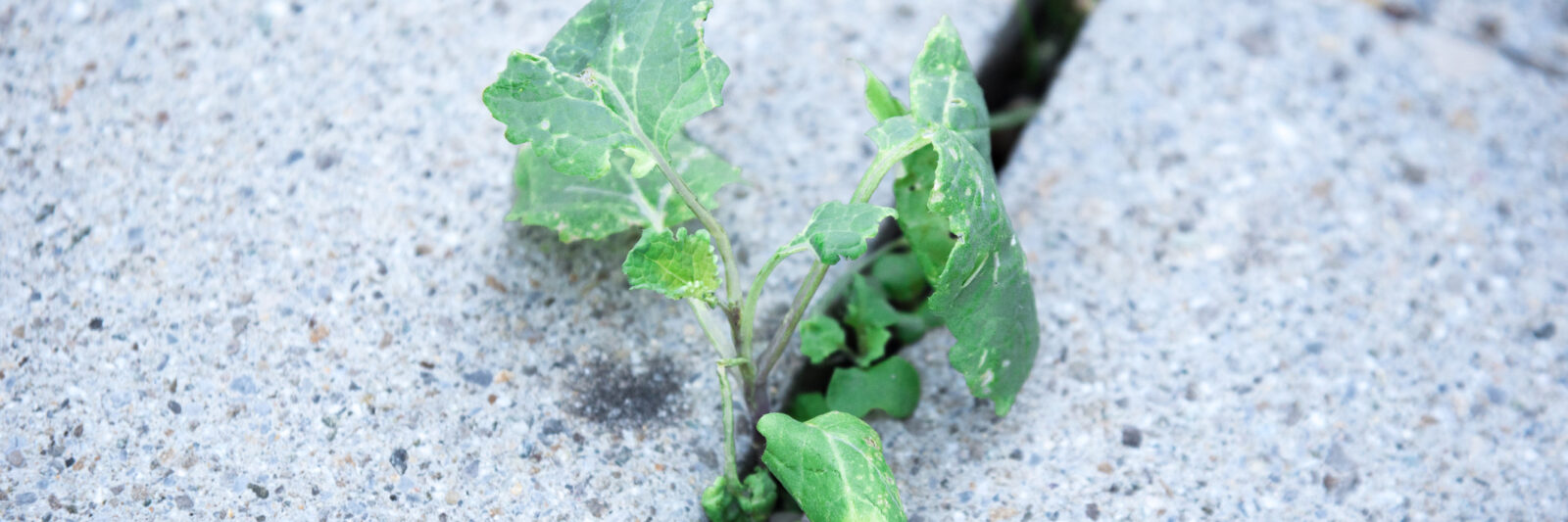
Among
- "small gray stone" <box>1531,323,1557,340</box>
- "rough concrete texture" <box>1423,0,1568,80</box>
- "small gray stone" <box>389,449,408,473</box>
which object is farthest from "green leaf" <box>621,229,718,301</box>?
"rough concrete texture" <box>1423,0,1568,80</box>

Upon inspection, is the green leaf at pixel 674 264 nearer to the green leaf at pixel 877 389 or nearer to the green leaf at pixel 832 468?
the green leaf at pixel 832 468

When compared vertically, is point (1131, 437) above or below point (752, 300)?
below

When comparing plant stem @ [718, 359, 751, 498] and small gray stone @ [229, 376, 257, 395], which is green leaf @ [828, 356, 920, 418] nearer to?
plant stem @ [718, 359, 751, 498]

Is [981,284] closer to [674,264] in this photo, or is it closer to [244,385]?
[674,264]

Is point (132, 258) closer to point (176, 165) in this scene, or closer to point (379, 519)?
point (176, 165)

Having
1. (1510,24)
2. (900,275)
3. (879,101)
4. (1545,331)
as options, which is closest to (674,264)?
(879,101)

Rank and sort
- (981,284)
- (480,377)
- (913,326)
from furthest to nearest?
(913,326), (480,377), (981,284)

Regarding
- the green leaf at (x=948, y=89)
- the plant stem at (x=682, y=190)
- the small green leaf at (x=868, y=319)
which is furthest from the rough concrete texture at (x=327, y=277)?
the green leaf at (x=948, y=89)
